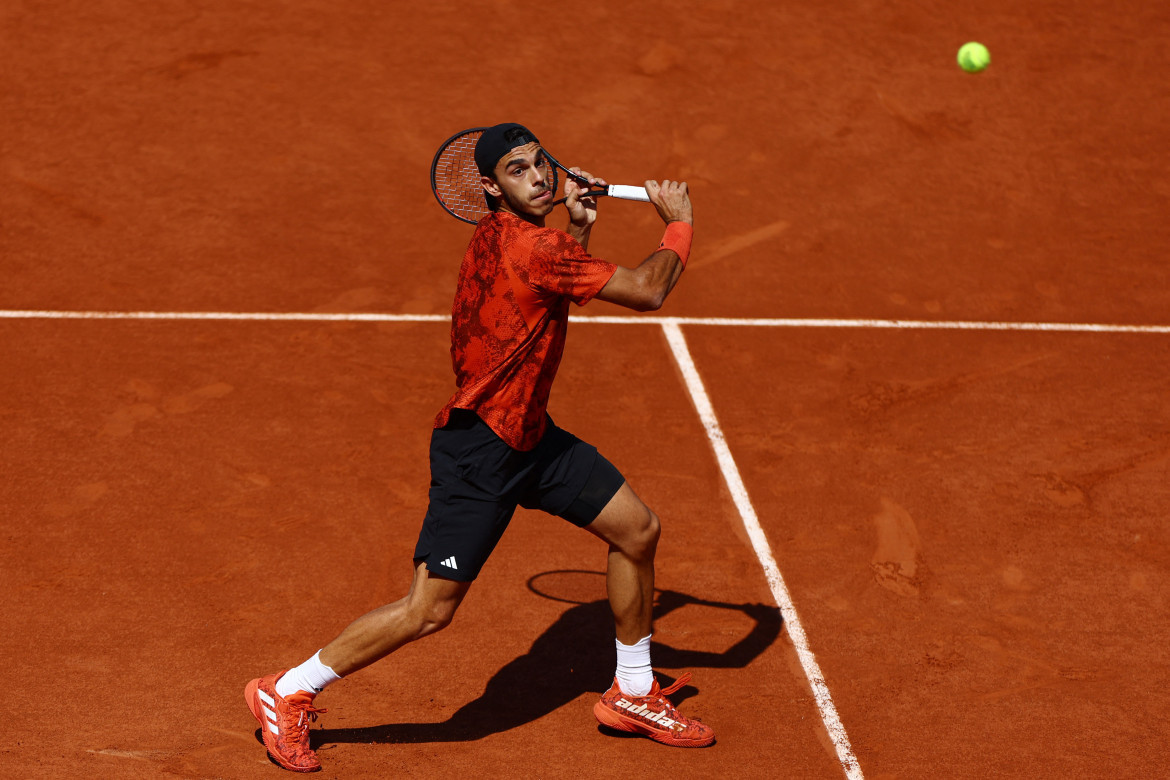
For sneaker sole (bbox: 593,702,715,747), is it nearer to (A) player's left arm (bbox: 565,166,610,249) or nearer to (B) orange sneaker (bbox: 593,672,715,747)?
(B) orange sneaker (bbox: 593,672,715,747)

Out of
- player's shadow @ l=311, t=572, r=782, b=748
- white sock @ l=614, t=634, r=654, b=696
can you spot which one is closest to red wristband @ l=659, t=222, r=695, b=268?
white sock @ l=614, t=634, r=654, b=696

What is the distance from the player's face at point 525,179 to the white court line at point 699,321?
3838mm

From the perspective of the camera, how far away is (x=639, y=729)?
4926mm

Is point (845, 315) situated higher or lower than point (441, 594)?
lower

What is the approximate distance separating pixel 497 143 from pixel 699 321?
13.6 ft

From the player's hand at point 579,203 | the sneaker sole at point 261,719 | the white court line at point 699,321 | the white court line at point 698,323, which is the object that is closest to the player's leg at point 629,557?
the player's hand at point 579,203

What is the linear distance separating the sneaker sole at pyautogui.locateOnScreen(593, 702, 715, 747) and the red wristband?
1.77 metres

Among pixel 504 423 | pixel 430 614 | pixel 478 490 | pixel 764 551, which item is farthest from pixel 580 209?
pixel 764 551

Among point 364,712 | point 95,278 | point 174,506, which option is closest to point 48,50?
point 95,278

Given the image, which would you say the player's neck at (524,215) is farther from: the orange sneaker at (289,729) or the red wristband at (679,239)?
the orange sneaker at (289,729)

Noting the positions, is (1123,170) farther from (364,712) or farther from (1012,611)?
(364,712)

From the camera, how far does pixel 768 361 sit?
314 inches

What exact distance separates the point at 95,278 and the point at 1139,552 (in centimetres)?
660

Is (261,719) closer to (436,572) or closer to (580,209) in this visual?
(436,572)
